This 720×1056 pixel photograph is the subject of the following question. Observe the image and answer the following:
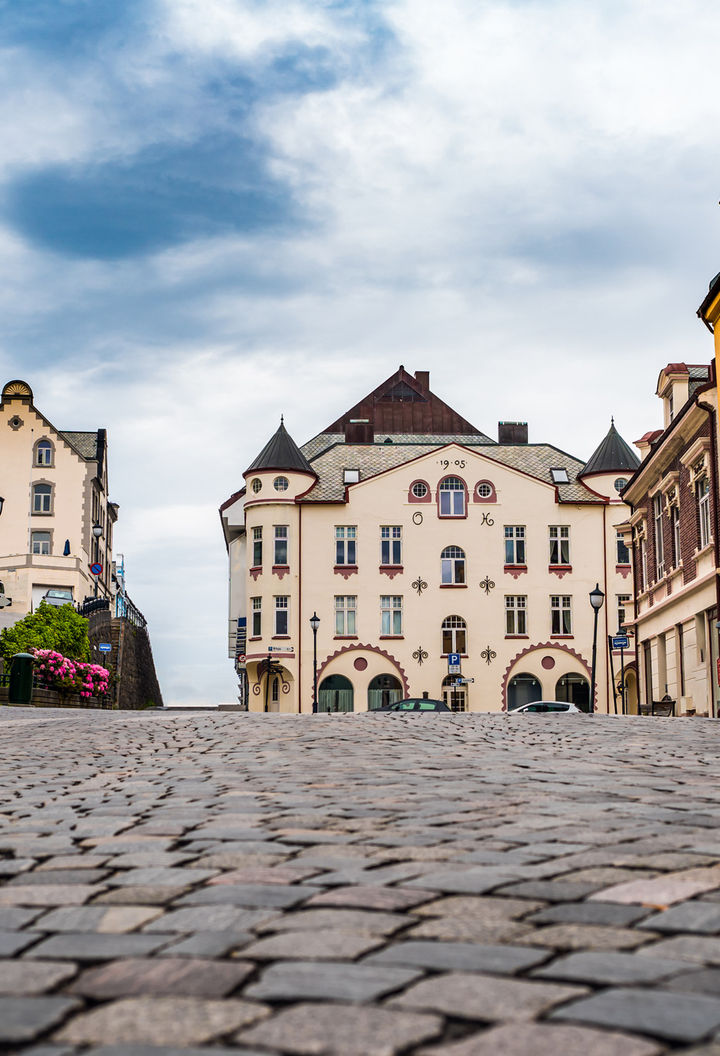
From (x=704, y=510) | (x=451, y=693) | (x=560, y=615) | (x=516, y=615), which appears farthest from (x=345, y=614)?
(x=704, y=510)

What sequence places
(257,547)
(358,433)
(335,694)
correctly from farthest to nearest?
(358,433)
(257,547)
(335,694)

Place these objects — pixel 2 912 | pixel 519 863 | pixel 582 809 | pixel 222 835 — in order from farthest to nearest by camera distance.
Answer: pixel 582 809 → pixel 222 835 → pixel 519 863 → pixel 2 912

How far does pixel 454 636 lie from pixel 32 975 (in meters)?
52.4

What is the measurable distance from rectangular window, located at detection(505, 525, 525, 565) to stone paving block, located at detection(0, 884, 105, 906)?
52.3 m

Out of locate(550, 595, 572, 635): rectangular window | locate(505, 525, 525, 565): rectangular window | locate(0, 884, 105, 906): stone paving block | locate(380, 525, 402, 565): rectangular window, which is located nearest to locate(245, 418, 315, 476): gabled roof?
locate(380, 525, 402, 565): rectangular window

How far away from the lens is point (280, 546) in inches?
2216

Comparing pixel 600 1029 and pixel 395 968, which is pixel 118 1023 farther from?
pixel 600 1029

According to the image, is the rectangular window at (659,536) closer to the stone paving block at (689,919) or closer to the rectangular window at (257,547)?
the rectangular window at (257,547)

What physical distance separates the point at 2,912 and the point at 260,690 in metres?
51.6

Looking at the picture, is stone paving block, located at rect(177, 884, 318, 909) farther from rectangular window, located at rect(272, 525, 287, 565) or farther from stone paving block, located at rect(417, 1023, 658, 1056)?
rectangular window, located at rect(272, 525, 287, 565)

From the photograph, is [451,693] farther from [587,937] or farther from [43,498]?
[587,937]

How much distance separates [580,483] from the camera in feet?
192

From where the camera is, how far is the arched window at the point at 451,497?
5672 centimetres

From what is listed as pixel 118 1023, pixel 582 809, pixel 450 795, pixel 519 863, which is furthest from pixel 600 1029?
pixel 450 795
